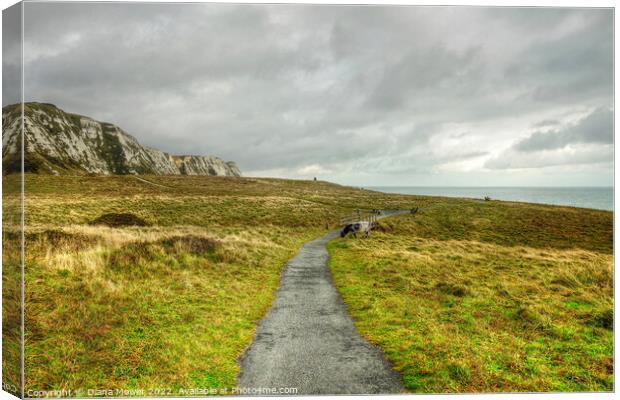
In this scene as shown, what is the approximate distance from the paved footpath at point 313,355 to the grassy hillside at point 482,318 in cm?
44

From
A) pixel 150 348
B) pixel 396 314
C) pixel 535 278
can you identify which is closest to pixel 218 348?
pixel 150 348

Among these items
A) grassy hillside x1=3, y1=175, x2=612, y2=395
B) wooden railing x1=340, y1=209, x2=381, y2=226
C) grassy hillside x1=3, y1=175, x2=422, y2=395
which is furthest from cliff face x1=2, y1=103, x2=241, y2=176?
grassy hillside x1=3, y1=175, x2=612, y2=395

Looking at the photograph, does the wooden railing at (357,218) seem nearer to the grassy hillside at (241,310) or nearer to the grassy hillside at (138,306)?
the grassy hillside at (241,310)

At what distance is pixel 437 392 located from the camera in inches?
225

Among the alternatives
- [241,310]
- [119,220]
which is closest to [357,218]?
[119,220]

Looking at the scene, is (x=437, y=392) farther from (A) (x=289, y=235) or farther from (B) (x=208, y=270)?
(A) (x=289, y=235)

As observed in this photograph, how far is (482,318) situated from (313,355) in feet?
17.7

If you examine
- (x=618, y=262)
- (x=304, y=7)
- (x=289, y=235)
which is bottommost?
(x=289, y=235)

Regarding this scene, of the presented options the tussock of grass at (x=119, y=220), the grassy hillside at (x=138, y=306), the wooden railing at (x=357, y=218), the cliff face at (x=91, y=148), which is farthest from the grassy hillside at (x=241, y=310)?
the cliff face at (x=91, y=148)

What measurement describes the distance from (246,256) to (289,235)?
10.9 meters

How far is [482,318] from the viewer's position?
29.6 ft

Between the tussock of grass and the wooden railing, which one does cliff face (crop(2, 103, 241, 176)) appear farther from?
the wooden railing

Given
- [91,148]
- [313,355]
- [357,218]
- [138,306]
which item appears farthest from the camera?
[91,148]

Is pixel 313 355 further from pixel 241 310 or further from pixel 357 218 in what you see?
pixel 357 218
